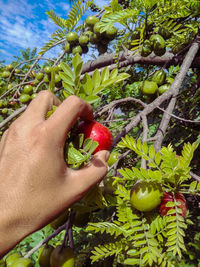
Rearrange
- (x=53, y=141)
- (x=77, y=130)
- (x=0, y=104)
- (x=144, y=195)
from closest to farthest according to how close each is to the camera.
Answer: (x=53, y=141) → (x=144, y=195) → (x=77, y=130) → (x=0, y=104)

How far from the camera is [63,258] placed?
1.12 metres

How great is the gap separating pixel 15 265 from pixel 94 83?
107 centimetres

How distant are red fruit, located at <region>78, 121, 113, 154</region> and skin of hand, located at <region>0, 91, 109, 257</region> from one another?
148mm

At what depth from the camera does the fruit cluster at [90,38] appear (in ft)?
7.90

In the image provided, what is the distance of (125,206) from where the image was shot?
1.03m

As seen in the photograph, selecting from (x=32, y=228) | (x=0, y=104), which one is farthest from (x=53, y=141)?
(x=0, y=104)

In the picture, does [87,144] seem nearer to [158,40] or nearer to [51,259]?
[51,259]

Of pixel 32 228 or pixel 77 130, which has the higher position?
pixel 77 130

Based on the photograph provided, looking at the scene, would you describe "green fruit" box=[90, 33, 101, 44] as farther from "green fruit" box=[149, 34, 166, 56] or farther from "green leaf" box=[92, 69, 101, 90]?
"green leaf" box=[92, 69, 101, 90]

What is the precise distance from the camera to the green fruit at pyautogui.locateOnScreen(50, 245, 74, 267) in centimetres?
112

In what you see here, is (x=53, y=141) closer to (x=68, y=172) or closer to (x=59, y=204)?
(x=68, y=172)

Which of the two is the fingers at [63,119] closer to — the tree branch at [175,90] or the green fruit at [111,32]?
the tree branch at [175,90]

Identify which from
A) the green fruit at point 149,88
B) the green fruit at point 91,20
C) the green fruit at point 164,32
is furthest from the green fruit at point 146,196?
the green fruit at point 91,20

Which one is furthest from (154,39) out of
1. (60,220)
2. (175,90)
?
(60,220)
